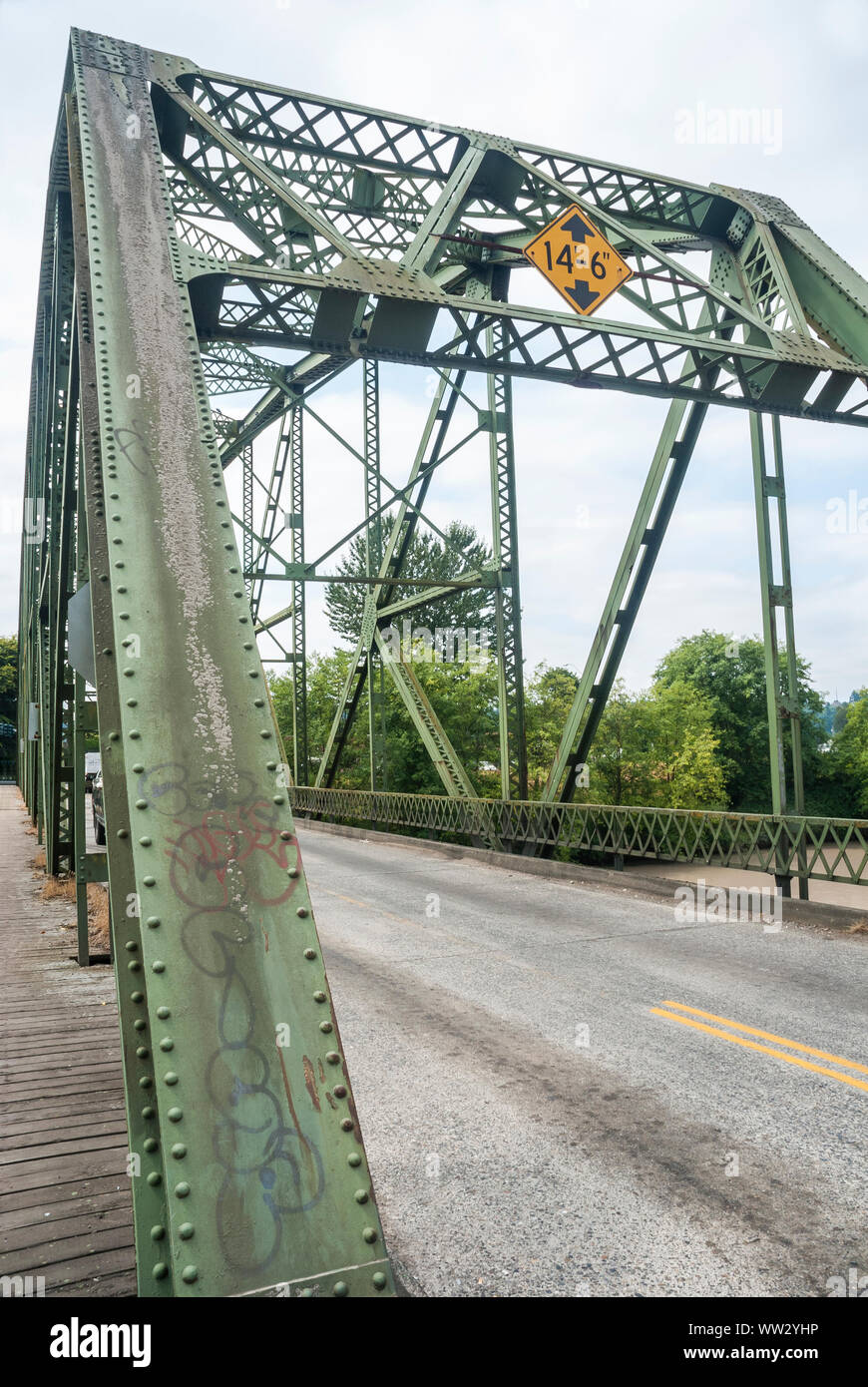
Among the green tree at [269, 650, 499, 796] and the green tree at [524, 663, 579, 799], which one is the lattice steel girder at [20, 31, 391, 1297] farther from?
the green tree at [524, 663, 579, 799]

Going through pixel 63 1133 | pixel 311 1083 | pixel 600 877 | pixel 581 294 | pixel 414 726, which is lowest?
pixel 600 877

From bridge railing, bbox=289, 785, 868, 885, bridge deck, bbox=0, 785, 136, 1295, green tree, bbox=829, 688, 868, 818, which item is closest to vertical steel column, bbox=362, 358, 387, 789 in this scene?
bridge railing, bbox=289, 785, 868, 885

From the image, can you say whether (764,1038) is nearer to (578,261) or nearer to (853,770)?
(578,261)

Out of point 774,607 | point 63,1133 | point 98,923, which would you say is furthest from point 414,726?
point 63,1133

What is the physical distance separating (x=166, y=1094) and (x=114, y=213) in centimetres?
387

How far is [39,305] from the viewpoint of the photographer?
667 inches

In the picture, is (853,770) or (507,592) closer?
(507,592)

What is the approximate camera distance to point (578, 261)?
8570 mm

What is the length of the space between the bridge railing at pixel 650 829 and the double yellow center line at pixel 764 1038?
11.8 feet

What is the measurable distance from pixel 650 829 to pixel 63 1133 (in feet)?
38.2

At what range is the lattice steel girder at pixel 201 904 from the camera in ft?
6.37

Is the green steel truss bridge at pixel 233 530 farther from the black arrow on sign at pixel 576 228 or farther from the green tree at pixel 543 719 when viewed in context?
the green tree at pixel 543 719

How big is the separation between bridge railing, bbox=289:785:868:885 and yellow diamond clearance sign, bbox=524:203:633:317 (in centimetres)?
662
